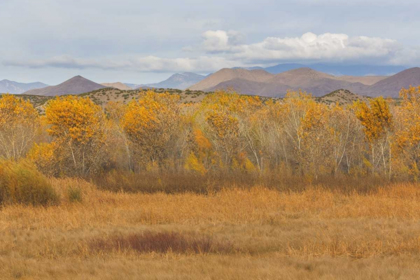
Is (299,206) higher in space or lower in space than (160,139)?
lower

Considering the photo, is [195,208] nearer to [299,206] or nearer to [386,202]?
[299,206]

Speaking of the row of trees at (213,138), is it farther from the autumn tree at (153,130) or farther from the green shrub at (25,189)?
the green shrub at (25,189)

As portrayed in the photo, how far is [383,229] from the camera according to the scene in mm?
9867

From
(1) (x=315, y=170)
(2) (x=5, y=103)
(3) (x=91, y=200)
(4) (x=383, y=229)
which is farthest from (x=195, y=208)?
(2) (x=5, y=103)

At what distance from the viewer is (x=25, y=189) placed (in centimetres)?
1440

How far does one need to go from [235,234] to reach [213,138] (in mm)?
19766

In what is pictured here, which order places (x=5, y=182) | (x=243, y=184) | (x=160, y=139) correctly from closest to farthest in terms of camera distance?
(x=5, y=182), (x=243, y=184), (x=160, y=139)

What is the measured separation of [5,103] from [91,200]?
18157mm

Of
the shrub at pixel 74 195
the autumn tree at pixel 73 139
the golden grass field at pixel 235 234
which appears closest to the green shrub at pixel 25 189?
the shrub at pixel 74 195

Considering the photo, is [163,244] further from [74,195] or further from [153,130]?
[153,130]

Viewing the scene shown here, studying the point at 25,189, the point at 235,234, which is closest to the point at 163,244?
the point at 235,234

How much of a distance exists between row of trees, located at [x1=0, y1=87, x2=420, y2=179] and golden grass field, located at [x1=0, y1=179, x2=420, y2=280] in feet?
29.2

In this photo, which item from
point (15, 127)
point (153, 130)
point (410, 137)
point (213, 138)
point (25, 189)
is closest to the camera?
point (25, 189)

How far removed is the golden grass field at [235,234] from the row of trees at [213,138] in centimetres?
889
